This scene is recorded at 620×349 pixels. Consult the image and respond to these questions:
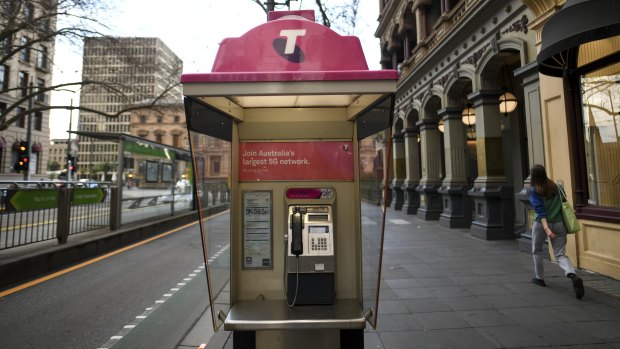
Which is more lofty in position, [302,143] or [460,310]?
[302,143]

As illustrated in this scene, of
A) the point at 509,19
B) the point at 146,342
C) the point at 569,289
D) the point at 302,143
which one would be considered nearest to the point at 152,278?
the point at 146,342

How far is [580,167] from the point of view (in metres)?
6.06

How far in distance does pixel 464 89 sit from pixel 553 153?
5.75 metres

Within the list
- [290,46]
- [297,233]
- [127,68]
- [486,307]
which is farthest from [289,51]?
[127,68]

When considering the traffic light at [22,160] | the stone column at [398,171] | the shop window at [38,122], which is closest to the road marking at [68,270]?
the stone column at [398,171]

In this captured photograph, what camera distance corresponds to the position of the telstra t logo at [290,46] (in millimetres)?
2961

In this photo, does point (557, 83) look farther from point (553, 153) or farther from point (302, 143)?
point (302, 143)

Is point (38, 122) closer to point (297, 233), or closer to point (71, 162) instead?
point (71, 162)

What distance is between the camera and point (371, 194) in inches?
144

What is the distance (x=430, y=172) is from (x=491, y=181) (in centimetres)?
415

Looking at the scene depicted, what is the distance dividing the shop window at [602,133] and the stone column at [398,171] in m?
10.6

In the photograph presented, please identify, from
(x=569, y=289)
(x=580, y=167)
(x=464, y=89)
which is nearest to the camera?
(x=569, y=289)

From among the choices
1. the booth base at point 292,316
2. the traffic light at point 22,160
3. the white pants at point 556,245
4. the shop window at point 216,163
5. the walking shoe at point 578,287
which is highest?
the traffic light at point 22,160

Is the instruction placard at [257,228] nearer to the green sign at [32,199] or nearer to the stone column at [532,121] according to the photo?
the green sign at [32,199]
